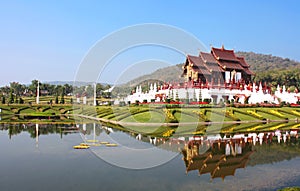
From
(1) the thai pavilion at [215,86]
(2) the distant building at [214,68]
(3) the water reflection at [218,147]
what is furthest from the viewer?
(2) the distant building at [214,68]

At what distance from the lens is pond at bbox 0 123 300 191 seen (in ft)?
36.1

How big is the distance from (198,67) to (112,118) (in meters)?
17.0

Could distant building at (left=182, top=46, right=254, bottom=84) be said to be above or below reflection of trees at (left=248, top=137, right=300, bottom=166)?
above

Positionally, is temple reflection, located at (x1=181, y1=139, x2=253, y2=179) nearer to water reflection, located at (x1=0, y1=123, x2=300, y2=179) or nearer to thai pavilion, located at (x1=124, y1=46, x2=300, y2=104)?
water reflection, located at (x1=0, y1=123, x2=300, y2=179)

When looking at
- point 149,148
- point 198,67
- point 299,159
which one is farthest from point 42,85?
point 299,159

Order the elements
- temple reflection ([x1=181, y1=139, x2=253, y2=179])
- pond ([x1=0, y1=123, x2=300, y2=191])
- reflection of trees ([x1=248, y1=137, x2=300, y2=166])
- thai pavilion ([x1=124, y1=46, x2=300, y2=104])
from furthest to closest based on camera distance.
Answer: thai pavilion ([x1=124, y1=46, x2=300, y2=104]) → reflection of trees ([x1=248, y1=137, x2=300, y2=166]) → temple reflection ([x1=181, y1=139, x2=253, y2=179]) → pond ([x1=0, y1=123, x2=300, y2=191])

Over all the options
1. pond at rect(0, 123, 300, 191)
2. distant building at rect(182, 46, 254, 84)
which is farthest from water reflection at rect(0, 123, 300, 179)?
distant building at rect(182, 46, 254, 84)

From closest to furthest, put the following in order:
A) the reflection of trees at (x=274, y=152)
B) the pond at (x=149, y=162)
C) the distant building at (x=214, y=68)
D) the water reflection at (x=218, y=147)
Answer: the pond at (x=149, y=162) → the water reflection at (x=218, y=147) → the reflection of trees at (x=274, y=152) → the distant building at (x=214, y=68)

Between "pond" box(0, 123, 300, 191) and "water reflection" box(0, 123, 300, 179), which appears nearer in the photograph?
"pond" box(0, 123, 300, 191)

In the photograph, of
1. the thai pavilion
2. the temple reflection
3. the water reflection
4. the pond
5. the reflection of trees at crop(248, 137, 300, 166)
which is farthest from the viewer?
the thai pavilion

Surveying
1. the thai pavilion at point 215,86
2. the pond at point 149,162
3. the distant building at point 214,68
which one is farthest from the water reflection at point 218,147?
the distant building at point 214,68

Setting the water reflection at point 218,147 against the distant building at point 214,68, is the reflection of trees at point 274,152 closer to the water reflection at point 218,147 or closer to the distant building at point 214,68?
the water reflection at point 218,147

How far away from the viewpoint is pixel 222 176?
1207 cm

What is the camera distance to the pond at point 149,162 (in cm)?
1102
